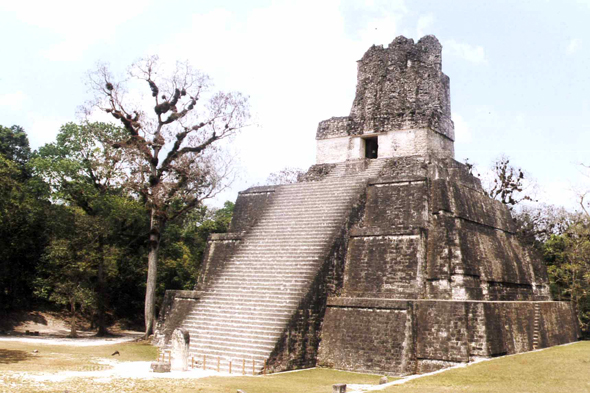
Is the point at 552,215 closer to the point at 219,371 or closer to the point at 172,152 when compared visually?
the point at 172,152

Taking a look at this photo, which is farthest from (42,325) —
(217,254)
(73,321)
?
(217,254)

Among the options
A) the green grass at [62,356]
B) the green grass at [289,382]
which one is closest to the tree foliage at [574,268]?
the green grass at [289,382]

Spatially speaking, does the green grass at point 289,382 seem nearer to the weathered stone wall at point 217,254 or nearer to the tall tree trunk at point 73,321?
the weathered stone wall at point 217,254

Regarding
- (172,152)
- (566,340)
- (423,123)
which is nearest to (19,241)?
(172,152)

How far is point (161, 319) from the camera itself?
1433 cm

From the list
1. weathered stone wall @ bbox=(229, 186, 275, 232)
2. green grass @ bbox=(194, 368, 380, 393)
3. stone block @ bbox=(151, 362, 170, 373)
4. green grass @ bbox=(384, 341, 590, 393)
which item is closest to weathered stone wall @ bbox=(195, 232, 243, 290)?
weathered stone wall @ bbox=(229, 186, 275, 232)

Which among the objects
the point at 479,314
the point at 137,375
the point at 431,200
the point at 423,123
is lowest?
the point at 137,375

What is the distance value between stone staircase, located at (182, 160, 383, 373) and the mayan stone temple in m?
0.03

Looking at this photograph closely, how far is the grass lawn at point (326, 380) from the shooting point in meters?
7.79

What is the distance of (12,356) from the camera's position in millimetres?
11516

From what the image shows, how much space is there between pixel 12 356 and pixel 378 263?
7.97 meters

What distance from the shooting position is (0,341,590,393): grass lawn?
7785mm

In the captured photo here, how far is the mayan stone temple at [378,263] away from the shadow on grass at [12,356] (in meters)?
3.04

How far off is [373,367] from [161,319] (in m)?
6.24
